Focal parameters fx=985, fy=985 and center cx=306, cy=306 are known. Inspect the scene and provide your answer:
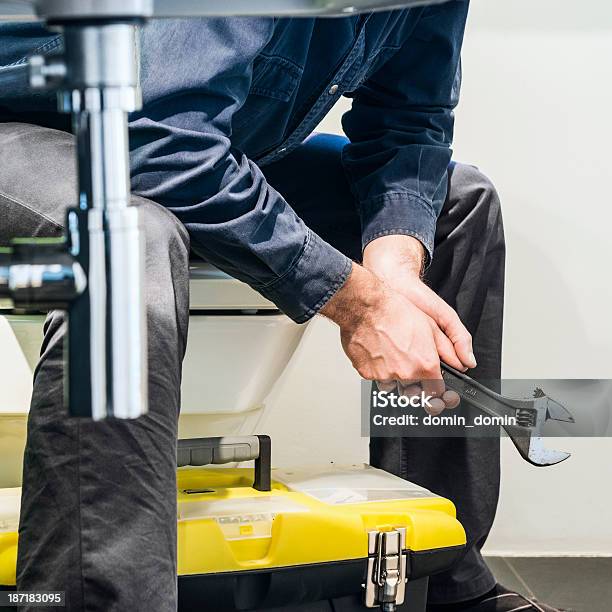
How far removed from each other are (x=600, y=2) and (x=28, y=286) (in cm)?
116

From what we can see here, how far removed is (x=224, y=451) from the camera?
850 mm

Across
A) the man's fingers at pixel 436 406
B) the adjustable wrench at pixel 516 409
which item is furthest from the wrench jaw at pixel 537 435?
the man's fingers at pixel 436 406

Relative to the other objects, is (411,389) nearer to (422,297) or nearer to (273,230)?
(422,297)

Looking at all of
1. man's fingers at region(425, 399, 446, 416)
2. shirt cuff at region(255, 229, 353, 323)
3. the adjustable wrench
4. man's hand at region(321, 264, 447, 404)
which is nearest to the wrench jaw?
the adjustable wrench

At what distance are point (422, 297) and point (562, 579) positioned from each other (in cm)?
54

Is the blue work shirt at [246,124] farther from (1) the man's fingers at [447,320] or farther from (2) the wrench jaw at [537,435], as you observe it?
(2) the wrench jaw at [537,435]

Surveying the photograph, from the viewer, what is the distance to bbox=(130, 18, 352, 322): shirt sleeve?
74cm

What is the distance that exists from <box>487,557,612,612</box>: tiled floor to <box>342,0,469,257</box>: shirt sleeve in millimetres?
491

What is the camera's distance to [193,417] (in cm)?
92

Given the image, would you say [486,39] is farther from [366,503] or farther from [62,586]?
[62,586]

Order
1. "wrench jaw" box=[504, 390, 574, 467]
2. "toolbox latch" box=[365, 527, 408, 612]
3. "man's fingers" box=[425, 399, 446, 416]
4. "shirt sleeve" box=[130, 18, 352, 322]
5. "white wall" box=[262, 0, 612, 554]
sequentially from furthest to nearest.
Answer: "white wall" box=[262, 0, 612, 554]
"wrench jaw" box=[504, 390, 574, 467]
"man's fingers" box=[425, 399, 446, 416]
"toolbox latch" box=[365, 527, 408, 612]
"shirt sleeve" box=[130, 18, 352, 322]

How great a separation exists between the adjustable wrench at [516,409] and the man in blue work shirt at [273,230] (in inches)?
0.7
